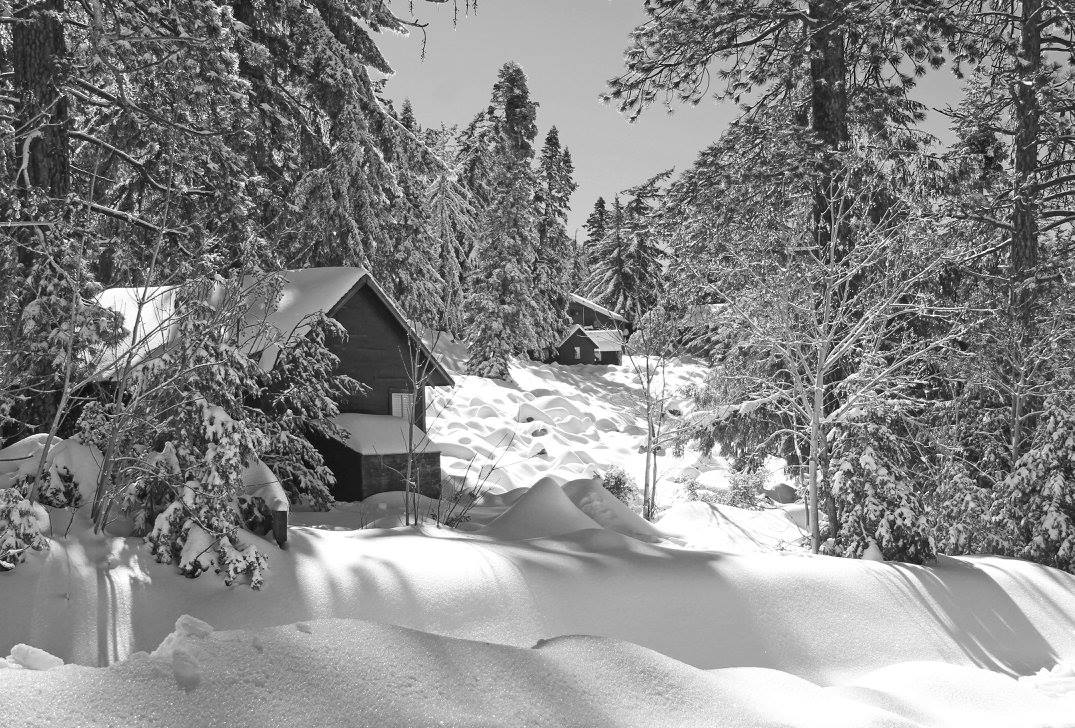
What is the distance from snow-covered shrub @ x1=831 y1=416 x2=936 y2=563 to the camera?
27.2 feet

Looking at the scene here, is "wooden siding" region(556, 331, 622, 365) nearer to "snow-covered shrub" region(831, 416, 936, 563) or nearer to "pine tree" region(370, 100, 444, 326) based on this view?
"pine tree" region(370, 100, 444, 326)

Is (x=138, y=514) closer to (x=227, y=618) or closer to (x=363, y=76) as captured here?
(x=227, y=618)

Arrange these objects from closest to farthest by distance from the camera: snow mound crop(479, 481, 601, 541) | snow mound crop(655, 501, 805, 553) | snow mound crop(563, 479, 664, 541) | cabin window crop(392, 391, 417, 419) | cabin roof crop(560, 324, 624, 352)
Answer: snow mound crop(479, 481, 601, 541) → snow mound crop(563, 479, 664, 541) → snow mound crop(655, 501, 805, 553) → cabin window crop(392, 391, 417, 419) → cabin roof crop(560, 324, 624, 352)

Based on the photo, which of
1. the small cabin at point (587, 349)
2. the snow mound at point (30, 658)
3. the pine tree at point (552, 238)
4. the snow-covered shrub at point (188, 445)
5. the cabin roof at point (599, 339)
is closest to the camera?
the snow mound at point (30, 658)

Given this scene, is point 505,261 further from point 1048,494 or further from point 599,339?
point 1048,494

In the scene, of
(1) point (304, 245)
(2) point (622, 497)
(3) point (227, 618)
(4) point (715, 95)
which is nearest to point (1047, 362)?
(4) point (715, 95)

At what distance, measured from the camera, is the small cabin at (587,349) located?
133ft

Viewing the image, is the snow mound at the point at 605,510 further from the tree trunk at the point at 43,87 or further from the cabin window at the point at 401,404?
the tree trunk at the point at 43,87

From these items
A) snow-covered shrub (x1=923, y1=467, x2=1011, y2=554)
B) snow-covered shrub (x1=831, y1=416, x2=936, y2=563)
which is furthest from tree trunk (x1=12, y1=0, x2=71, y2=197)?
snow-covered shrub (x1=923, y1=467, x2=1011, y2=554)

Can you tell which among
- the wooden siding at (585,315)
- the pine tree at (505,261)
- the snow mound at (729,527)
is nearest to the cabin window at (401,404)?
the snow mound at (729,527)

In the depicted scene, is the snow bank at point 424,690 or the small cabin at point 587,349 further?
the small cabin at point 587,349

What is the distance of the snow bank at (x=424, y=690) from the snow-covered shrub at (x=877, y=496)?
2730 mm

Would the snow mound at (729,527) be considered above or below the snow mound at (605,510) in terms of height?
below

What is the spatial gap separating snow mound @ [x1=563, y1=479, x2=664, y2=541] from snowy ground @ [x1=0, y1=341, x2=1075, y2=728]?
1303 mm
